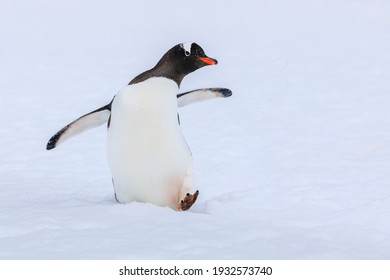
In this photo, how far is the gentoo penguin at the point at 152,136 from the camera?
142 inches

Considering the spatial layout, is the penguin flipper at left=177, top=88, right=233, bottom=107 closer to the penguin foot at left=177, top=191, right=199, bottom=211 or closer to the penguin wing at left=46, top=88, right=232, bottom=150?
the penguin wing at left=46, top=88, right=232, bottom=150

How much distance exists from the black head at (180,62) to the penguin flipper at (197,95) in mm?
233

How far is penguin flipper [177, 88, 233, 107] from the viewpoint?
158 inches

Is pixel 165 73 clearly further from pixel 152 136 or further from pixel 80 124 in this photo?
pixel 80 124

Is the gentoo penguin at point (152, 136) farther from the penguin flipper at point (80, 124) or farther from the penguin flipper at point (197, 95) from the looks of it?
the penguin flipper at point (197, 95)

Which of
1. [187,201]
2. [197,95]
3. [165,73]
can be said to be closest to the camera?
[187,201]

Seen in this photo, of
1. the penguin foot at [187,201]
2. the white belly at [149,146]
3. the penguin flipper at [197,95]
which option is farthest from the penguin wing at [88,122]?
the penguin foot at [187,201]

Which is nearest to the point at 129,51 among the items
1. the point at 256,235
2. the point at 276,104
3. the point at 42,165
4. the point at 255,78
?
the point at 255,78

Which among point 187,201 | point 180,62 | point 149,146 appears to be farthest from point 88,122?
point 187,201

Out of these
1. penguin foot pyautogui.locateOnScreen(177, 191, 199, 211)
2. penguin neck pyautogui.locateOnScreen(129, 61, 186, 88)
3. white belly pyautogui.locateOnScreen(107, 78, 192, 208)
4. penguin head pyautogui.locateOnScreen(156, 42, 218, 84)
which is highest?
penguin head pyautogui.locateOnScreen(156, 42, 218, 84)

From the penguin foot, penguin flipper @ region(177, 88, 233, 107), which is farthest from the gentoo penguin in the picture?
penguin flipper @ region(177, 88, 233, 107)

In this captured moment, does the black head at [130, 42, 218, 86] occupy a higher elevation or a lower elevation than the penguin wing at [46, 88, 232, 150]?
higher

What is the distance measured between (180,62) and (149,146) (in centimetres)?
48

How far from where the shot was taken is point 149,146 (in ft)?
11.9
